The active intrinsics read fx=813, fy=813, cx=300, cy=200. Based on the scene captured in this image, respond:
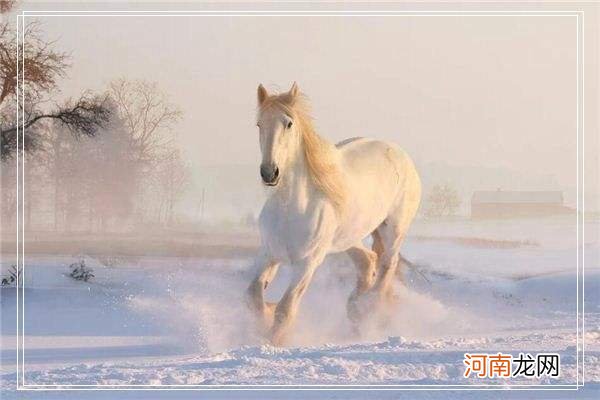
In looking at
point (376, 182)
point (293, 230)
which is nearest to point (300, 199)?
point (293, 230)

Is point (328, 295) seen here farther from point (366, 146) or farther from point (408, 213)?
point (366, 146)

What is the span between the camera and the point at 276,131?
213 inches

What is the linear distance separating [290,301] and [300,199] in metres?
0.72

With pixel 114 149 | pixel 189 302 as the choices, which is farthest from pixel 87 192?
pixel 189 302

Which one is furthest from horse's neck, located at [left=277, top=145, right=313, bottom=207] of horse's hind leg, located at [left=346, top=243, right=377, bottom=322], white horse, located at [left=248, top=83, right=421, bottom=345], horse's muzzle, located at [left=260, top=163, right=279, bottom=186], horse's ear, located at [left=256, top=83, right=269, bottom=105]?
horse's hind leg, located at [left=346, top=243, right=377, bottom=322]

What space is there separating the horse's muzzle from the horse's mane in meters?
0.44

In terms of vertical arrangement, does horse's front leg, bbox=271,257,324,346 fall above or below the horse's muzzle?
below

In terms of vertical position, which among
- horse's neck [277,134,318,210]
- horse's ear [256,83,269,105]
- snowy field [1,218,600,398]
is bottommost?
snowy field [1,218,600,398]

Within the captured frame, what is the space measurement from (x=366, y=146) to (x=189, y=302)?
75.8 inches

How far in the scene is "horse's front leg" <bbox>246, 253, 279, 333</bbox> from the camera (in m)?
5.88

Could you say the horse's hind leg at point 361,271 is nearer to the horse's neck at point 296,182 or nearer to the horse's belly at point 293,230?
the horse's belly at point 293,230

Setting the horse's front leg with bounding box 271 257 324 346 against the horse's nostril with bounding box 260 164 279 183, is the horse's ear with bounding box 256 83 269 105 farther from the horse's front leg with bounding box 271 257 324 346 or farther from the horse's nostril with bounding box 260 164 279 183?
the horse's front leg with bounding box 271 257 324 346

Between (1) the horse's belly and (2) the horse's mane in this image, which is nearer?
(2) the horse's mane

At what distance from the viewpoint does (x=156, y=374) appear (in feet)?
16.6
